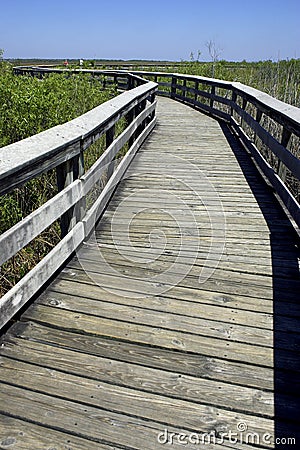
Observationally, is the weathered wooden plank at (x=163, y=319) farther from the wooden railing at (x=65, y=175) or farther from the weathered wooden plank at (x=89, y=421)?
the weathered wooden plank at (x=89, y=421)

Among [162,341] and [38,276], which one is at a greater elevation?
[38,276]

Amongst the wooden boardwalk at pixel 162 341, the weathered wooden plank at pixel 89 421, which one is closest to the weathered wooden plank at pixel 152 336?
the wooden boardwalk at pixel 162 341

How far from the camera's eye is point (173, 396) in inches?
74.3

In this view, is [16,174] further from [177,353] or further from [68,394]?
[177,353]

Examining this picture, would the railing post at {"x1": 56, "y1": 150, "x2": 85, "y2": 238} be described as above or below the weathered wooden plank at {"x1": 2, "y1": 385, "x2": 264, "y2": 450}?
above

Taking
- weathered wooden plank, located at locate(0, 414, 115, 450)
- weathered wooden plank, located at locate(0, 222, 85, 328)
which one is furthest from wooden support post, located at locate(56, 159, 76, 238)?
weathered wooden plank, located at locate(0, 414, 115, 450)

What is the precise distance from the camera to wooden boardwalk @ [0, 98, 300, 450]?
1.73 m

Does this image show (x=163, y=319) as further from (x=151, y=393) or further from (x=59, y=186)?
(x=59, y=186)

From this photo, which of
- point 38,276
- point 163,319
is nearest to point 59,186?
point 38,276

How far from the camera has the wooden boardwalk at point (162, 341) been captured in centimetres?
173

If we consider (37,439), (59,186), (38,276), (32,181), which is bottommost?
(37,439)

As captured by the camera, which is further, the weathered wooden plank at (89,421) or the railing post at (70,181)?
the railing post at (70,181)

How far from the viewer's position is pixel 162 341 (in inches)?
89.0

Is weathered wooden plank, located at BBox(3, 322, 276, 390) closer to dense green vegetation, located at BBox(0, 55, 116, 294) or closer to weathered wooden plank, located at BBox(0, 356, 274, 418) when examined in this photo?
weathered wooden plank, located at BBox(0, 356, 274, 418)
